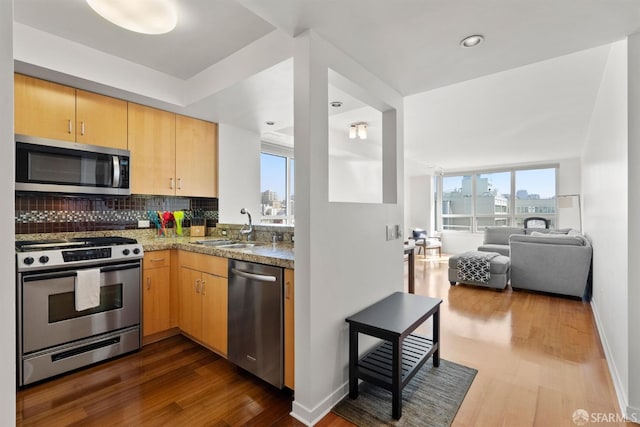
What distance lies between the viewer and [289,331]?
6.09 feet

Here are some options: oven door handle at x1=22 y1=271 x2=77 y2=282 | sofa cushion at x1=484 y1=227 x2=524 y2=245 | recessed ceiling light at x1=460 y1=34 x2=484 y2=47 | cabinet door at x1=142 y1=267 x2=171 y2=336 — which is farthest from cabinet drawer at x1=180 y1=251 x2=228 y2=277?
sofa cushion at x1=484 y1=227 x2=524 y2=245

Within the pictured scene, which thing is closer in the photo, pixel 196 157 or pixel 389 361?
pixel 389 361

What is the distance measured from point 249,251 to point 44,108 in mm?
1960

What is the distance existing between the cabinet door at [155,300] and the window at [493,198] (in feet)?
26.1

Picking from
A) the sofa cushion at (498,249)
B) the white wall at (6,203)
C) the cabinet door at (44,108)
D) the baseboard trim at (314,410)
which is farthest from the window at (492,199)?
the white wall at (6,203)

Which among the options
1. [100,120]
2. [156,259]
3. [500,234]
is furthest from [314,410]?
[500,234]

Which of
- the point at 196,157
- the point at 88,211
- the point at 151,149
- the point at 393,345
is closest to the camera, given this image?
the point at 393,345

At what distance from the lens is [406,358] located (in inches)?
80.6

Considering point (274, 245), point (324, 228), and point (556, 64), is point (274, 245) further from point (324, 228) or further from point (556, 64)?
point (556, 64)

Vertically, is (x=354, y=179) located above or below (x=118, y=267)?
above

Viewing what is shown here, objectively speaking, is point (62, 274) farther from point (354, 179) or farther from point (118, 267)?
point (354, 179)

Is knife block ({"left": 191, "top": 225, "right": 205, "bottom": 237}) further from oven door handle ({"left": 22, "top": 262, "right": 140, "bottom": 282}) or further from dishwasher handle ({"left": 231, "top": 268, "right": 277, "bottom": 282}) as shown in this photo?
dishwasher handle ({"left": 231, "top": 268, "right": 277, "bottom": 282})

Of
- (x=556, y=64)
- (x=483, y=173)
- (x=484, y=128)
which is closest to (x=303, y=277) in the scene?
(x=556, y=64)

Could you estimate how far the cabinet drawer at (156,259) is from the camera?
8.67ft
